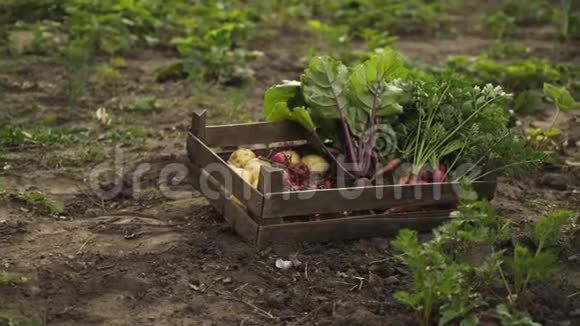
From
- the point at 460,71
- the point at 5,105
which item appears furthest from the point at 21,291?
the point at 460,71

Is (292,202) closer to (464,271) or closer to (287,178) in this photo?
(287,178)

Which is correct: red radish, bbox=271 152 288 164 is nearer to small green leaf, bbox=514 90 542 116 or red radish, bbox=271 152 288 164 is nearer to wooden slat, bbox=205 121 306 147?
wooden slat, bbox=205 121 306 147

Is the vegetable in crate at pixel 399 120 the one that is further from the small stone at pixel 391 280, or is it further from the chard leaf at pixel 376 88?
the small stone at pixel 391 280

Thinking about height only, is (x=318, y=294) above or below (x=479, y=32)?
above

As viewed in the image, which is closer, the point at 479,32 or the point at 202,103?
the point at 202,103

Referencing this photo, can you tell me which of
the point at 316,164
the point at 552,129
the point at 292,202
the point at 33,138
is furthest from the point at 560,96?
the point at 33,138

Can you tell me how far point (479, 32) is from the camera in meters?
10.4

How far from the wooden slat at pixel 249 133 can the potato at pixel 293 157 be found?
111 millimetres

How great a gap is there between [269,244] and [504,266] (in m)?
1.13

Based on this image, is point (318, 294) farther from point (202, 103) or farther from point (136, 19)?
point (136, 19)

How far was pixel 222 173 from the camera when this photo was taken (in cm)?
466

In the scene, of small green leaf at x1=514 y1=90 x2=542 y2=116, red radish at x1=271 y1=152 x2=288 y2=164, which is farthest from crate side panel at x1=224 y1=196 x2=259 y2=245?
small green leaf at x1=514 y1=90 x2=542 y2=116

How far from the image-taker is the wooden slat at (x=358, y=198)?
4336 millimetres

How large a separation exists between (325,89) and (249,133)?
53 cm
